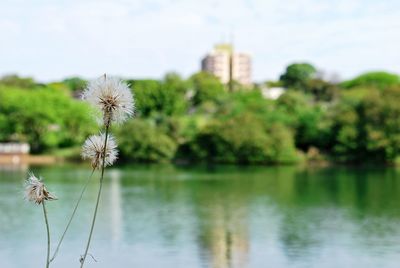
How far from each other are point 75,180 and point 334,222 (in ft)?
55.0

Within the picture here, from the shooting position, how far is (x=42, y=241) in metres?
15.9

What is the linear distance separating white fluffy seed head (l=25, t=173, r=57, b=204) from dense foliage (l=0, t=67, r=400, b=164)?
138ft

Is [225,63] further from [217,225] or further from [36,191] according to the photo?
[36,191]

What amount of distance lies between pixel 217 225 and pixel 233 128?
34268mm

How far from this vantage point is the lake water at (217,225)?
13844mm

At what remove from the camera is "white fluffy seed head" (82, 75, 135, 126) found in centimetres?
416

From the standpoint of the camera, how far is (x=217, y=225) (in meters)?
18.5

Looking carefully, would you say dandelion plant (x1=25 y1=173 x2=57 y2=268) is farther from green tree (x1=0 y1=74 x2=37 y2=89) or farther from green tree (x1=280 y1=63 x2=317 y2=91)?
green tree (x1=280 y1=63 x2=317 y2=91)

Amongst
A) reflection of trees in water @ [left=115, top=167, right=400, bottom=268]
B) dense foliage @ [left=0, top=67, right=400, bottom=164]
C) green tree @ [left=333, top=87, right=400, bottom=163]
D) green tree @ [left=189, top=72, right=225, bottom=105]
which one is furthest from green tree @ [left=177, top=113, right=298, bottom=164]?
green tree @ [left=189, top=72, right=225, bottom=105]

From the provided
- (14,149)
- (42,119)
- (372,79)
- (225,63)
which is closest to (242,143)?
(42,119)

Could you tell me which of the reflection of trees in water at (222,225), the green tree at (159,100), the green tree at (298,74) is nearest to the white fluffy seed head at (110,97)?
the reflection of trees in water at (222,225)

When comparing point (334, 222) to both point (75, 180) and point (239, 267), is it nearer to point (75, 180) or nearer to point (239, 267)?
point (239, 267)

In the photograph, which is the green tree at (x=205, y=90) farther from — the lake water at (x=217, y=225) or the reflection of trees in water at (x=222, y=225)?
the reflection of trees in water at (x=222, y=225)

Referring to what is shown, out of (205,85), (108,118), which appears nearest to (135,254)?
(108,118)
